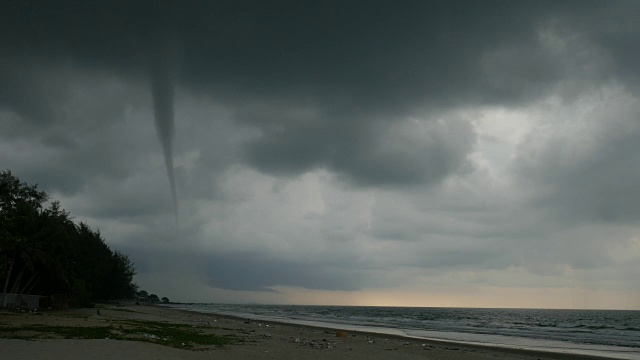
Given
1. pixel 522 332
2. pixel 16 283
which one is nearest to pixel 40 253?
pixel 16 283

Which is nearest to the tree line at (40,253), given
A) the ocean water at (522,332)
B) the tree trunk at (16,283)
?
the tree trunk at (16,283)

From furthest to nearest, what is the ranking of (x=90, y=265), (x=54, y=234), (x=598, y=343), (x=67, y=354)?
(x=90, y=265) < (x=54, y=234) < (x=598, y=343) < (x=67, y=354)

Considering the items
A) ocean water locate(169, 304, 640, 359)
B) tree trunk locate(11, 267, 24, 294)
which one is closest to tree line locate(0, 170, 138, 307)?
tree trunk locate(11, 267, 24, 294)

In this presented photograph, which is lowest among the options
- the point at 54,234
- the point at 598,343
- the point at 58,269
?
the point at 598,343

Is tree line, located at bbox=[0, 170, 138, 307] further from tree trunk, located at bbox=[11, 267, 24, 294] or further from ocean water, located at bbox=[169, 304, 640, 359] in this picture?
ocean water, located at bbox=[169, 304, 640, 359]

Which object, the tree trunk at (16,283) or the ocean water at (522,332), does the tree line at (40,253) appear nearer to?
the tree trunk at (16,283)

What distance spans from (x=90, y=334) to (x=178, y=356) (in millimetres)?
9221

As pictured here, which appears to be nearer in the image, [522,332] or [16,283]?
[16,283]

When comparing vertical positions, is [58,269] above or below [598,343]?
above

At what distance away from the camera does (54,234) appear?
2518 inches

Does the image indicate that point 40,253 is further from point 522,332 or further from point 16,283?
point 522,332

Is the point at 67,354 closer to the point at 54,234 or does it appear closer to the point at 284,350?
the point at 284,350

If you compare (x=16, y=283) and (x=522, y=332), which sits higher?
(x=16, y=283)

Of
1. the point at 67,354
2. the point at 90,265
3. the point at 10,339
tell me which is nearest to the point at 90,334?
the point at 10,339
